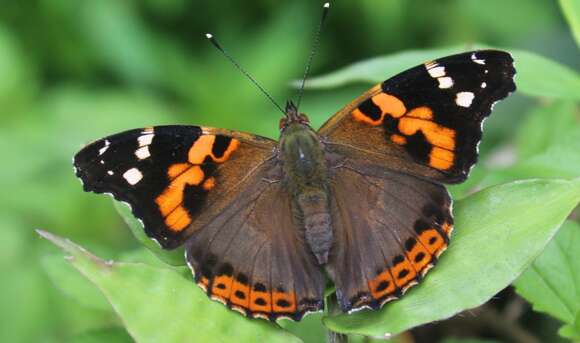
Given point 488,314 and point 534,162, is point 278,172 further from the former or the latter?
point 488,314

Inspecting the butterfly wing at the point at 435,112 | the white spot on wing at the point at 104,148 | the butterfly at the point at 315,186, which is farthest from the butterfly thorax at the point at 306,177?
the white spot on wing at the point at 104,148

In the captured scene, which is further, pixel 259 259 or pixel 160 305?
pixel 259 259

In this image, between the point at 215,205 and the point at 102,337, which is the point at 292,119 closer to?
the point at 215,205

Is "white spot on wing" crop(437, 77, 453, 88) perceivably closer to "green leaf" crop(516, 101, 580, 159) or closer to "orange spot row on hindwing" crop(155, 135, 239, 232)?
"orange spot row on hindwing" crop(155, 135, 239, 232)

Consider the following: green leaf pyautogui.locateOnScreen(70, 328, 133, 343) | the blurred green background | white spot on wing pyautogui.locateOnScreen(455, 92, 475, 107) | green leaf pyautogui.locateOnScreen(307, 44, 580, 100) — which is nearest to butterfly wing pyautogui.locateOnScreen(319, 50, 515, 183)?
white spot on wing pyautogui.locateOnScreen(455, 92, 475, 107)

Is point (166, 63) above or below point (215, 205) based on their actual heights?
below

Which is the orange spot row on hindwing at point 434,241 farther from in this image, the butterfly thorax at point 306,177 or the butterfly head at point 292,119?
the butterfly head at point 292,119

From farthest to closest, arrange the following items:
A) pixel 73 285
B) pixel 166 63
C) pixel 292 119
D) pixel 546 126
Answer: pixel 166 63
pixel 546 126
pixel 73 285
pixel 292 119

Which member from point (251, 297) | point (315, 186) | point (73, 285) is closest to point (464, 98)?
point (315, 186)
